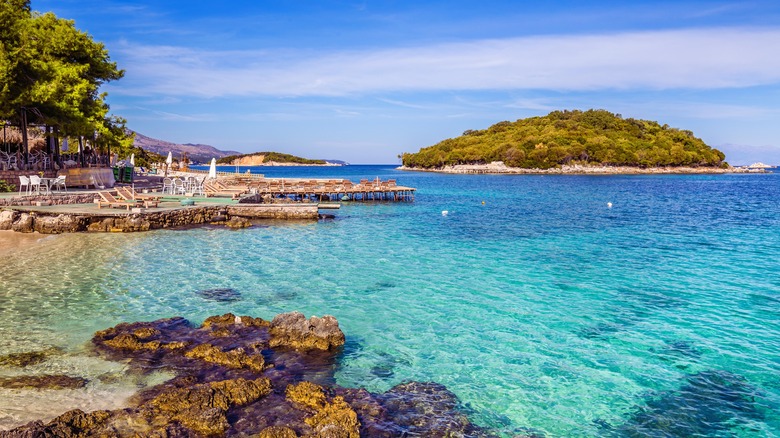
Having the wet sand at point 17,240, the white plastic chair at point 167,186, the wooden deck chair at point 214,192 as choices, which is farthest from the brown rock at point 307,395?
the white plastic chair at point 167,186

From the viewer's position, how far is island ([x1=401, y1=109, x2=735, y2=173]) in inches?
5271

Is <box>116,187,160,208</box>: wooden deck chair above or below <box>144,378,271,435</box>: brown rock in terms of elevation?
above

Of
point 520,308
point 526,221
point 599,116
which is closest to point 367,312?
point 520,308

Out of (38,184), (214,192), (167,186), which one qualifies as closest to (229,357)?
(38,184)

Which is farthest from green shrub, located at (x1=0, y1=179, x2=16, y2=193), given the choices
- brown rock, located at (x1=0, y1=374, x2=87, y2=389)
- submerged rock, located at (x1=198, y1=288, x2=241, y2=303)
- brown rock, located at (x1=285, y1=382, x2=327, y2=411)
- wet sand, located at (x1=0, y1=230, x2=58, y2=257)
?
brown rock, located at (x1=285, y1=382, x2=327, y2=411)

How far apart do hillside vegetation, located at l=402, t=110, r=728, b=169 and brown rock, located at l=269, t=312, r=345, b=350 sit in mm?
133920

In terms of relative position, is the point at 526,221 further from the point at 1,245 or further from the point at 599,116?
the point at 599,116

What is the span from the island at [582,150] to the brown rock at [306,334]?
5236 inches

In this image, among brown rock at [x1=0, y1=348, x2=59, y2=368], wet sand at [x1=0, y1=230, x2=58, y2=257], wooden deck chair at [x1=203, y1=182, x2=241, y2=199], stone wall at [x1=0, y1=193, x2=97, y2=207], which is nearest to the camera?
brown rock at [x1=0, y1=348, x2=59, y2=368]

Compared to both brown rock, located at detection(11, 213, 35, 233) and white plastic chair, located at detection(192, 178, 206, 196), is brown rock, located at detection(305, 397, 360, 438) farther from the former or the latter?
white plastic chair, located at detection(192, 178, 206, 196)

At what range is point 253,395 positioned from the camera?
6.38 meters

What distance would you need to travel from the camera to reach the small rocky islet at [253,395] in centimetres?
558

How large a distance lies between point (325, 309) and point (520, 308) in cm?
423

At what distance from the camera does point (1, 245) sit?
661 inches
